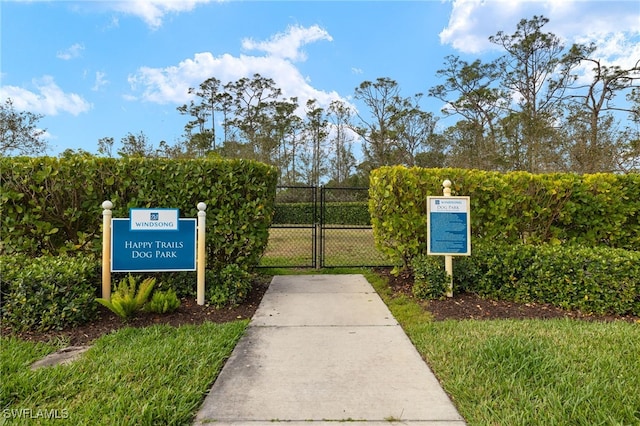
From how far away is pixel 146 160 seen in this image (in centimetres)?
425

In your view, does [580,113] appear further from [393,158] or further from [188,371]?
[188,371]

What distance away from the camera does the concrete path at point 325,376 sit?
6.84 ft

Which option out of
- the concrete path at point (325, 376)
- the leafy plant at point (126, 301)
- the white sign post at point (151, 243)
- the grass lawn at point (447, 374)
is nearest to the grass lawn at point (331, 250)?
the white sign post at point (151, 243)

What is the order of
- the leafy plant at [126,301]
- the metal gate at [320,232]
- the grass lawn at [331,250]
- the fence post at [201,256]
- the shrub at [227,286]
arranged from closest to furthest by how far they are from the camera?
the leafy plant at [126,301]
the fence post at [201,256]
the shrub at [227,286]
the metal gate at [320,232]
the grass lawn at [331,250]

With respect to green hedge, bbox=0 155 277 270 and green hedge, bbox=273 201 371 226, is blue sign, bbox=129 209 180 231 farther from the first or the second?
green hedge, bbox=273 201 371 226

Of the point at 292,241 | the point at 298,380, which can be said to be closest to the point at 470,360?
the point at 298,380

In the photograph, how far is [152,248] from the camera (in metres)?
3.98

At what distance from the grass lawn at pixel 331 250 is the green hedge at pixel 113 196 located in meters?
2.59

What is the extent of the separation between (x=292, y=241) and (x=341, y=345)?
7.14 meters

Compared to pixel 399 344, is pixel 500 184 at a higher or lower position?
higher

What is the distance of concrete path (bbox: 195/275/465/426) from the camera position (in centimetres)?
208

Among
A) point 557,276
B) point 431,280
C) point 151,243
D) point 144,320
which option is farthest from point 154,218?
point 557,276

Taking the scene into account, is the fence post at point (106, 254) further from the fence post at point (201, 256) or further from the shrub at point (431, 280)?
the shrub at point (431, 280)

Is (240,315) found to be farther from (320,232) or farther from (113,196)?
(320,232)
